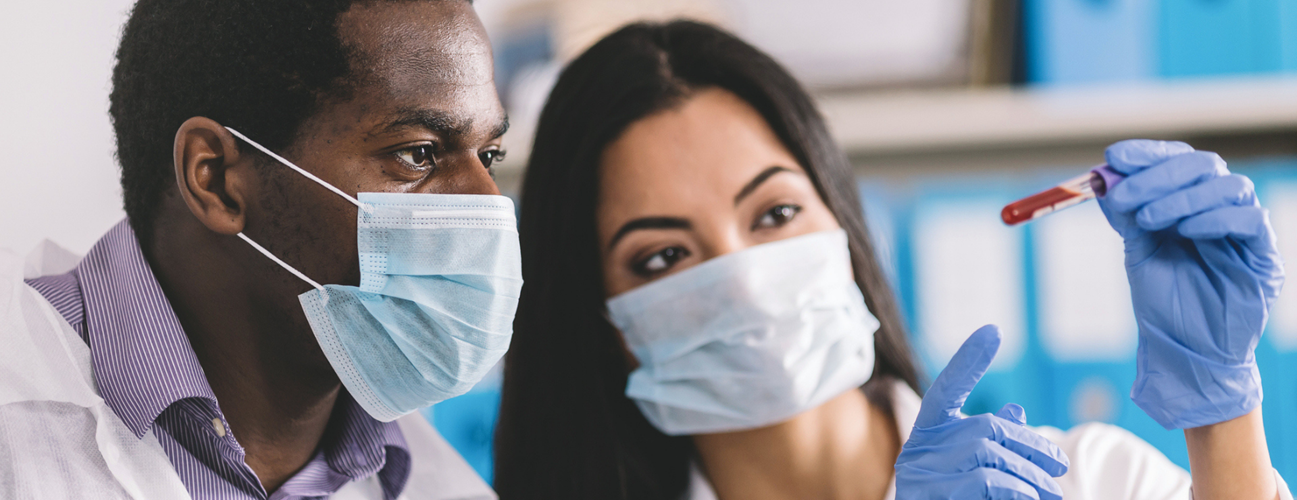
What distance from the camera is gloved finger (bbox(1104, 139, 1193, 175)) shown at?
783 mm

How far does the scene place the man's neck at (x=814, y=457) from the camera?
1.14 meters

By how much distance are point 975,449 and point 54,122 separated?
1.11 m

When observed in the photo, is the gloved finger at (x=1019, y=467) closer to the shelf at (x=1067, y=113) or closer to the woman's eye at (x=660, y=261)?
the woman's eye at (x=660, y=261)

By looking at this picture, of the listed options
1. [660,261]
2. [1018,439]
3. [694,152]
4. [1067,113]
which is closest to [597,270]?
[660,261]

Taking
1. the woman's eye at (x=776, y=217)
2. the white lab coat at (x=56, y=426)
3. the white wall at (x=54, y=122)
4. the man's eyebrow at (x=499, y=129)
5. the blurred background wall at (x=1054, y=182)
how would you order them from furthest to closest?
the blurred background wall at (x=1054, y=182)
the woman's eye at (x=776, y=217)
the white wall at (x=54, y=122)
the man's eyebrow at (x=499, y=129)
the white lab coat at (x=56, y=426)

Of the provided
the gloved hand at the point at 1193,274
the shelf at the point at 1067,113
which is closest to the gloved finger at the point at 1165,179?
the gloved hand at the point at 1193,274

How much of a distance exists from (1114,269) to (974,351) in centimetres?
97

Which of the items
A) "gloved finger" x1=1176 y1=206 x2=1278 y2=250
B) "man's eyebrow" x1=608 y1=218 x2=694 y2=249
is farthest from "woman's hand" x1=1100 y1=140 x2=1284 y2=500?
"man's eyebrow" x1=608 y1=218 x2=694 y2=249

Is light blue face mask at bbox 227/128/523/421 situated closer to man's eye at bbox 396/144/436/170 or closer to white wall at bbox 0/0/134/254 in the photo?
man's eye at bbox 396/144/436/170

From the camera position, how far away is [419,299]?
0.79 meters

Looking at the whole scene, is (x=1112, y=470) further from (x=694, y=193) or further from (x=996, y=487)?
(x=694, y=193)

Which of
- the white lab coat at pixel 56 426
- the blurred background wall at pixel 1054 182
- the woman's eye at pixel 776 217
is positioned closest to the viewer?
the white lab coat at pixel 56 426

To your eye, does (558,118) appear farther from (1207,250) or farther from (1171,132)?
(1171,132)

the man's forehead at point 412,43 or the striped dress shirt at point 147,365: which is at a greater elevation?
the man's forehead at point 412,43
